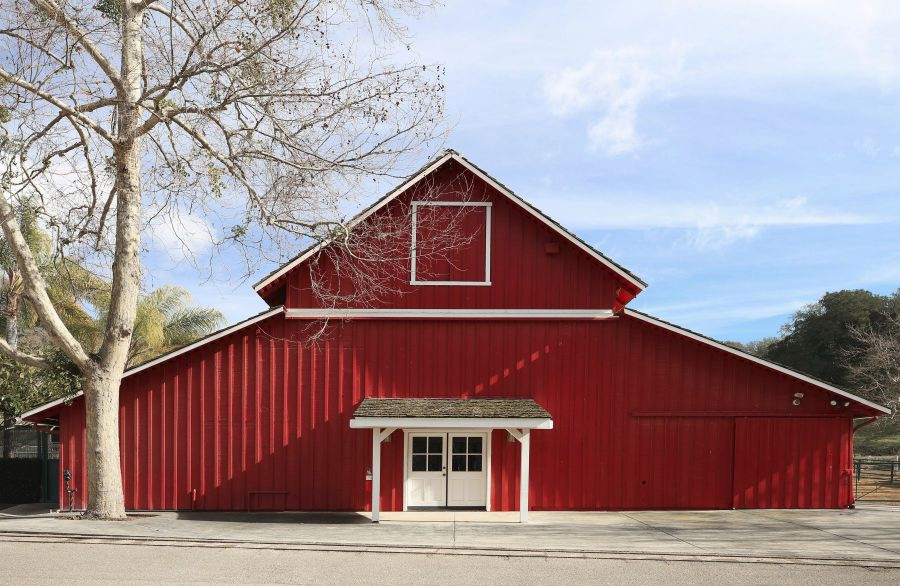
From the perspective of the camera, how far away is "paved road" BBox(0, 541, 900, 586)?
421 inches

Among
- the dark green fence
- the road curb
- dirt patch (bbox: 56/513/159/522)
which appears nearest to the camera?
the road curb

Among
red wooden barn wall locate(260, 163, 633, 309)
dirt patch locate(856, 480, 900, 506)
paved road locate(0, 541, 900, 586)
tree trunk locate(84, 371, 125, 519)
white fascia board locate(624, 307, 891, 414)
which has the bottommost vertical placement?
dirt patch locate(856, 480, 900, 506)

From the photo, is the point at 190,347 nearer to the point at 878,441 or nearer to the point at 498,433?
the point at 498,433

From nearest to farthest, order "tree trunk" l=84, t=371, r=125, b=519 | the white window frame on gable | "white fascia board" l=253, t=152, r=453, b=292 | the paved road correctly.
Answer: the paved road, "tree trunk" l=84, t=371, r=125, b=519, "white fascia board" l=253, t=152, r=453, b=292, the white window frame on gable

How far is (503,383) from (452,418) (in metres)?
2.10

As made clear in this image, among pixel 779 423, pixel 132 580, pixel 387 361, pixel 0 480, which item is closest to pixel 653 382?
pixel 779 423

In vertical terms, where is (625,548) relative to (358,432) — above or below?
below

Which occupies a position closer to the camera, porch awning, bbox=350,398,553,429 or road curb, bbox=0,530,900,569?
A: road curb, bbox=0,530,900,569

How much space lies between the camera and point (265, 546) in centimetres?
1277

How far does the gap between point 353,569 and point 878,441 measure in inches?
1576

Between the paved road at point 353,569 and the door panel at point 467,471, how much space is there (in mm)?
4541

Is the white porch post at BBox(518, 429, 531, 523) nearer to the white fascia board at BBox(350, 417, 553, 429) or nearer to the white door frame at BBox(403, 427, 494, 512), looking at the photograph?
the white fascia board at BBox(350, 417, 553, 429)

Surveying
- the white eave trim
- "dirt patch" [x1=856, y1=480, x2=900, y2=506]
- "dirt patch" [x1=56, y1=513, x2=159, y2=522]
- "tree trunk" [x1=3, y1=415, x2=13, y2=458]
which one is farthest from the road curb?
"dirt patch" [x1=856, y1=480, x2=900, y2=506]

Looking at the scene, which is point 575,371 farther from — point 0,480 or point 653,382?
point 0,480
